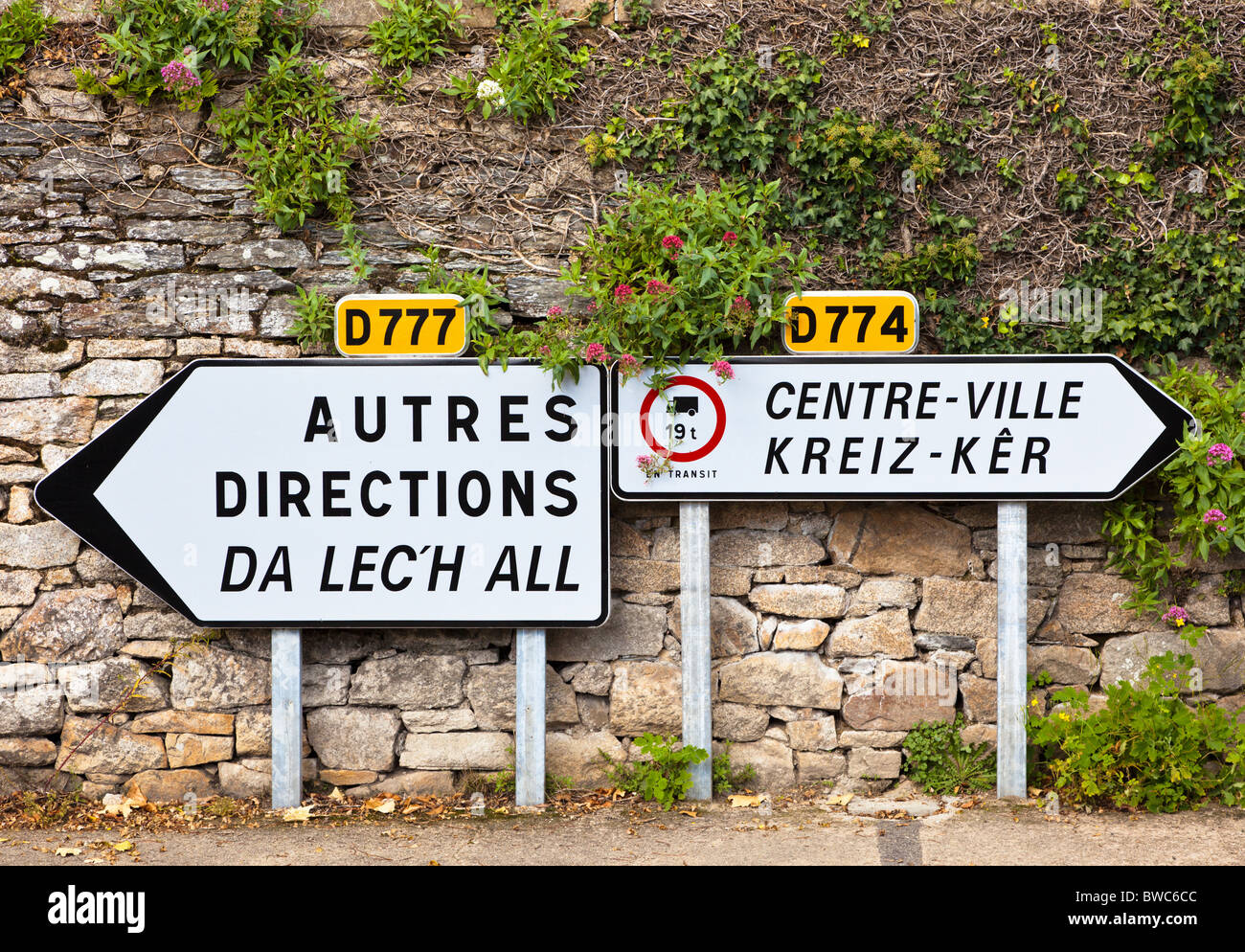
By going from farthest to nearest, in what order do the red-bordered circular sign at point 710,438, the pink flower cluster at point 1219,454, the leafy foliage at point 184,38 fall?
the leafy foliage at point 184,38 < the red-bordered circular sign at point 710,438 < the pink flower cluster at point 1219,454

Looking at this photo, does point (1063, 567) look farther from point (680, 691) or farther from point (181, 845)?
point (181, 845)

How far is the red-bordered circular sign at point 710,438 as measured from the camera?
3.83m

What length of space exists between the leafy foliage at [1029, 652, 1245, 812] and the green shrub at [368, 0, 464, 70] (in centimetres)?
401

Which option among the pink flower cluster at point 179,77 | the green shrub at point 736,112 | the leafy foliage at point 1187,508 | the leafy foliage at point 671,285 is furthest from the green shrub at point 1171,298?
the pink flower cluster at point 179,77

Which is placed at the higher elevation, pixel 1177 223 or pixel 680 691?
pixel 1177 223

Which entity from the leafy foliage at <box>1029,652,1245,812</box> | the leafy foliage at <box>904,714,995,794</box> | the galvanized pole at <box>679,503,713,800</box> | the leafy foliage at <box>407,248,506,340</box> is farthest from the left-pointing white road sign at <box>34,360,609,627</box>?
the leafy foliage at <box>1029,652,1245,812</box>

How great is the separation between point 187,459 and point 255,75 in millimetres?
1787

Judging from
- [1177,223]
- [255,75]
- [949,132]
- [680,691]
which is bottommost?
[680,691]

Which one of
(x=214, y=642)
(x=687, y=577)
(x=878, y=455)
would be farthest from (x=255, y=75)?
(x=878, y=455)

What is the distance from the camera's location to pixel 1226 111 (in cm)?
404

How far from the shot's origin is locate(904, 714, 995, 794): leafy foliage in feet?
13.0

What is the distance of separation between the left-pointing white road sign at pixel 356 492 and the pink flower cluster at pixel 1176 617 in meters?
2.46

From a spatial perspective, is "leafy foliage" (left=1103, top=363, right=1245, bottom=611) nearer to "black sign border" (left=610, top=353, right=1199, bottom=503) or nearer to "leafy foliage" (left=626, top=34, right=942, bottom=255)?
"black sign border" (left=610, top=353, right=1199, bottom=503)

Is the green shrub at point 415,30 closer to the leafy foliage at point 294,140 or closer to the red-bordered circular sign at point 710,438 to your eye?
the leafy foliage at point 294,140
